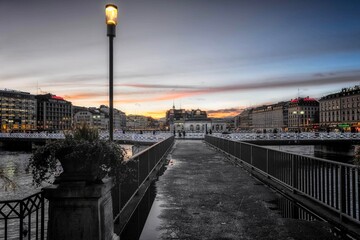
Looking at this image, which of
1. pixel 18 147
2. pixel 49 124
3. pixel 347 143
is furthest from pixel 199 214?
pixel 49 124

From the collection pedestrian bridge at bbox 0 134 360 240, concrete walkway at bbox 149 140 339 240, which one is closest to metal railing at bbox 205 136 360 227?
pedestrian bridge at bbox 0 134 360 240

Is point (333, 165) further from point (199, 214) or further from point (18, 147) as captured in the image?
point (18, 147)

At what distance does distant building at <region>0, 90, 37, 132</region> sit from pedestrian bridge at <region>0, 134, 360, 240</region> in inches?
7406

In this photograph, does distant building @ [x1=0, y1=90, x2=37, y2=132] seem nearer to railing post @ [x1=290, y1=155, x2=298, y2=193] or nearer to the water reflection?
the water reflection

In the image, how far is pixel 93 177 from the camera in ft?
15.7

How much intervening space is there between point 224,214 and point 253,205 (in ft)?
4.28

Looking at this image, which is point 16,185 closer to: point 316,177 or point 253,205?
point 253,205

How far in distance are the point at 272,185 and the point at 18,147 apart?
309 ft

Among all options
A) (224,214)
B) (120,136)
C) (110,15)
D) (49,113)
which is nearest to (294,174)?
(224,214)

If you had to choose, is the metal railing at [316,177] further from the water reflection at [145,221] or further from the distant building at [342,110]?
the distant building at [342,110]

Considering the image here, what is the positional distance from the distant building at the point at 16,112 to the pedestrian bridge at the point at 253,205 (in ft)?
617

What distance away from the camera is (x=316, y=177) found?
26.8 ft

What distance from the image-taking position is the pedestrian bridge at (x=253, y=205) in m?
6.23

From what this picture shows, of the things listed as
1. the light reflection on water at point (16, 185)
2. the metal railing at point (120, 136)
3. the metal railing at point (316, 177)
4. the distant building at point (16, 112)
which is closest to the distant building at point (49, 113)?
the distant building at point (16, 112)
